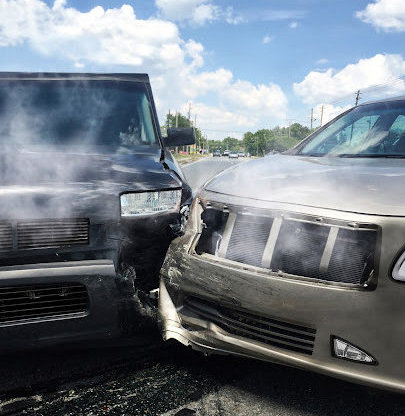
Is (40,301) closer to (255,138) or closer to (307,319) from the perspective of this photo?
(307,319)

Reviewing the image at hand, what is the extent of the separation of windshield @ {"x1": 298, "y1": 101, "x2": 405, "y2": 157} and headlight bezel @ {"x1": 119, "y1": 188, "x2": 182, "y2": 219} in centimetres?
114

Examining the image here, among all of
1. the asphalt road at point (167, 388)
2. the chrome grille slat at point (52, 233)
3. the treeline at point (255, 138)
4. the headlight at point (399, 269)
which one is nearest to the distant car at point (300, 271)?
the headlight at point (399, 269)

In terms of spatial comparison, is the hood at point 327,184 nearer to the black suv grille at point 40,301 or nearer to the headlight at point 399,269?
the headlight at point 399,269

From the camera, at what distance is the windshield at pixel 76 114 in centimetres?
327

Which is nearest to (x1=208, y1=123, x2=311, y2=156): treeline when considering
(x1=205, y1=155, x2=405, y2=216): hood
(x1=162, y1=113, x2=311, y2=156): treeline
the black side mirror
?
(x1=162, y1=113, x2=311, y2=156): treeline

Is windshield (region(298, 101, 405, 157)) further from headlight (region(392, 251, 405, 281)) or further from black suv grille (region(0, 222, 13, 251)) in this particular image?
black suv grille (region(0, 222, 13, 251))

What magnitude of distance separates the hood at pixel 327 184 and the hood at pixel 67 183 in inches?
16.0

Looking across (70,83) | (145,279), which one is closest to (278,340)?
(145,279)

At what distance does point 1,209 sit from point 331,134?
7.73ft

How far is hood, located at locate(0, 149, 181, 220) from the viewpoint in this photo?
2.20m

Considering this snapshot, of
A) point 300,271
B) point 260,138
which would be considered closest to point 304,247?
point 300,271

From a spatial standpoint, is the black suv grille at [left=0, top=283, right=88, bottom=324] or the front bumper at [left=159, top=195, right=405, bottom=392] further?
the black suv grille at [left=0, top=283, right=88, bottom=324]

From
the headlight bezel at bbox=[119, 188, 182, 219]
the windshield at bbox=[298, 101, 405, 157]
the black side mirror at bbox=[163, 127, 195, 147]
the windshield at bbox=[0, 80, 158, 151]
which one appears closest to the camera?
the headlight bezel at bbox=[119, 188, 182, 219]

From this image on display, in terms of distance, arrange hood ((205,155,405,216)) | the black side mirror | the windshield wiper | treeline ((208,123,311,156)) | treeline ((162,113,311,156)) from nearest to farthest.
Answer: hood ((205,155,405,216)), the windshield wiper, the black side mirror, treeline ((162,113,311,156)), treeline ((208,123,311,156))
